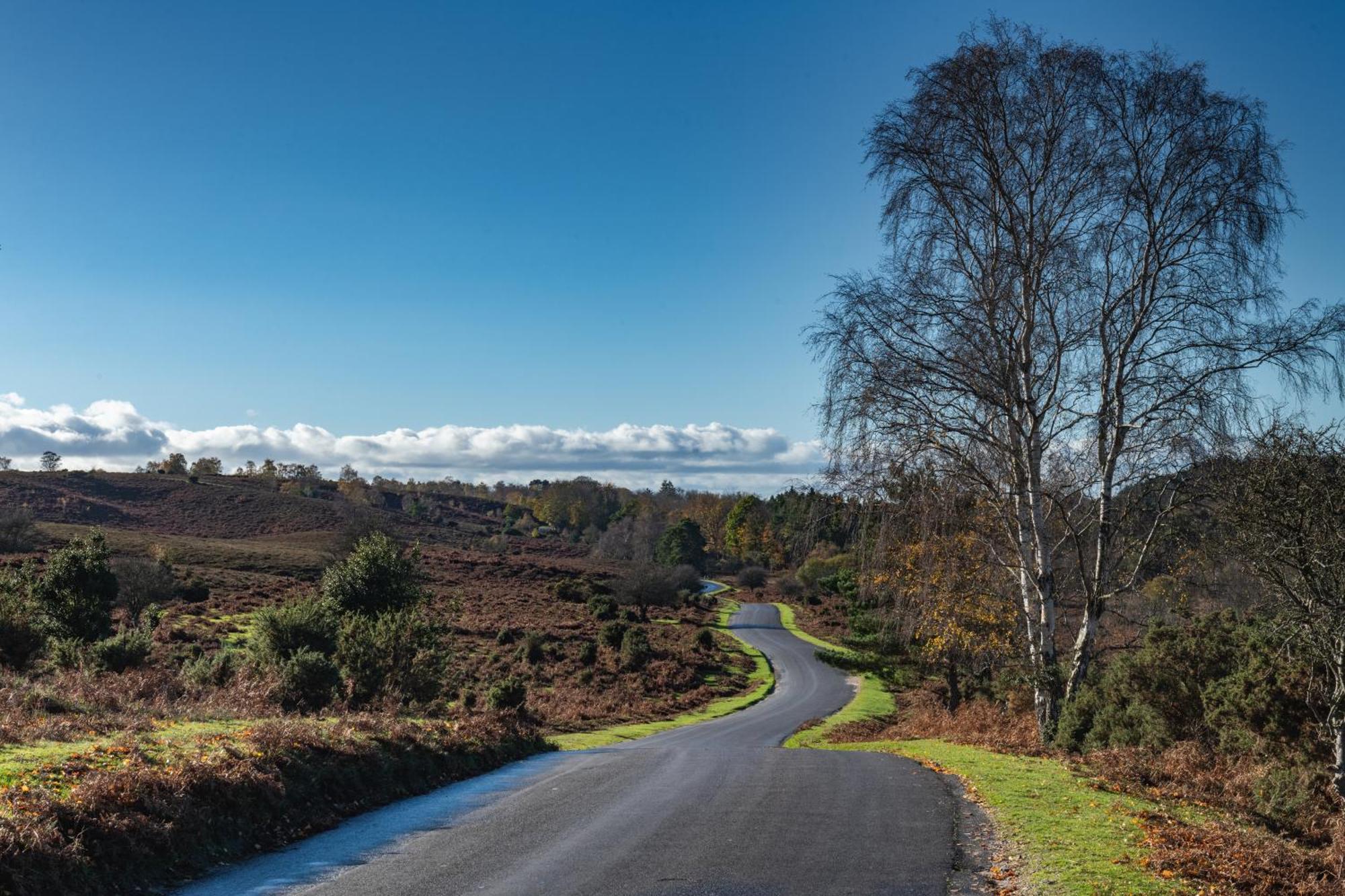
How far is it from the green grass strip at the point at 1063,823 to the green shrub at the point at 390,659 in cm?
1330

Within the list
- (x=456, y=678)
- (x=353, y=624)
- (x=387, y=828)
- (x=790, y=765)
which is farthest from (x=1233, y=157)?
(x=456, y=678)

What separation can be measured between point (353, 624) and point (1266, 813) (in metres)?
18.9

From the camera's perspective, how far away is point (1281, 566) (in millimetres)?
12242

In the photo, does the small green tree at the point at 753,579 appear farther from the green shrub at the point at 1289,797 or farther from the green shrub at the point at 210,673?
the green shrub at the point at 1289,797

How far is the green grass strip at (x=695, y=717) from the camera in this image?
→ 24.8 m

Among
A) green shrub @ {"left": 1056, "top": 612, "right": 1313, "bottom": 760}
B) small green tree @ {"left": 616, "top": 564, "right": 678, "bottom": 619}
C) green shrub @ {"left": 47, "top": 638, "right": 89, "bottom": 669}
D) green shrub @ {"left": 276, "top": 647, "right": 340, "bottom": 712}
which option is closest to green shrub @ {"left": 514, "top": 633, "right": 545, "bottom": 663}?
green shrub @ {"left": 47, "top": 638, "right": 89, "bottom": 669}

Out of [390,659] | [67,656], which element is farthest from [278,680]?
[67,656]

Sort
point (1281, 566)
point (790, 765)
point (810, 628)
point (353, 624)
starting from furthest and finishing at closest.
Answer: point (810, 628) < point (353, 624) < point (790, 765) < point (1281, 566)

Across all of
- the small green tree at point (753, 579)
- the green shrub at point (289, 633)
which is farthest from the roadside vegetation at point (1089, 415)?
the small green tree at point (753, 579)

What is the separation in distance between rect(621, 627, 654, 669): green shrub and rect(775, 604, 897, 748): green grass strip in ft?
32.7

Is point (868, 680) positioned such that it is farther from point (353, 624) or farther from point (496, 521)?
point (496, 521)

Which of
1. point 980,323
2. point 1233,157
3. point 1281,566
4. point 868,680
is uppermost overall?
point 1233,157

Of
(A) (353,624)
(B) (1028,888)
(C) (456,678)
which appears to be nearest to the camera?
(B) (1028,888)

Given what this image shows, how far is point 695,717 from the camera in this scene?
39438 mm
